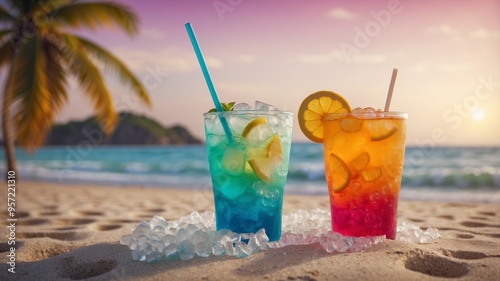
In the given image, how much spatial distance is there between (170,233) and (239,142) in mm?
543

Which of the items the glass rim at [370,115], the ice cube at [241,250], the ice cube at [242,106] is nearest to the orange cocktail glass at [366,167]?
the glass rim at [370,115]

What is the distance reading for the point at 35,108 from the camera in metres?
8.53

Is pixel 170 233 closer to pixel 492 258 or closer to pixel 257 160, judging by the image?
pixel 257 160

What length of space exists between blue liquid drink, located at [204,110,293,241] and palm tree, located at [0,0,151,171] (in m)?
7.68

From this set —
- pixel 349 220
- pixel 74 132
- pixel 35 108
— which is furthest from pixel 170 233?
pixel 74 132

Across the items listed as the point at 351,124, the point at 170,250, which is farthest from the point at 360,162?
the point at 170,250

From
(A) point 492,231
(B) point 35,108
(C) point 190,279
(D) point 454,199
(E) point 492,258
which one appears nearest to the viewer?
(C) point 190,279

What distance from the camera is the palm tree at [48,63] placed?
859cm

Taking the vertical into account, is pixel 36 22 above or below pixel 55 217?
above

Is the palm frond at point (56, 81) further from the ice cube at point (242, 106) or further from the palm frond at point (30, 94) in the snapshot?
the ice cube at point (242, 106)

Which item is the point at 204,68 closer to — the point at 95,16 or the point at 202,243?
the point at 202,243

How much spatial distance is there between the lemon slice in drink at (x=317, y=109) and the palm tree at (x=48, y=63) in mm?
7783

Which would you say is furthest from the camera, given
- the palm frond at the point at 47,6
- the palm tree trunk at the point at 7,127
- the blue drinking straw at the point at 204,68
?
the palm frond at the point at 47,6

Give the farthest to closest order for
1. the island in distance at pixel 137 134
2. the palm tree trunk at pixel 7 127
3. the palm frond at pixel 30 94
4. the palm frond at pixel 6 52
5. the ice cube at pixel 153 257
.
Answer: the island in distance at pixel 137 134 < the palm frond at pixel 6 52 < the palm tree trunk at pixel 7 127 < the palm frond at pixel 30 94 < the ice cube at pixel 153 257
